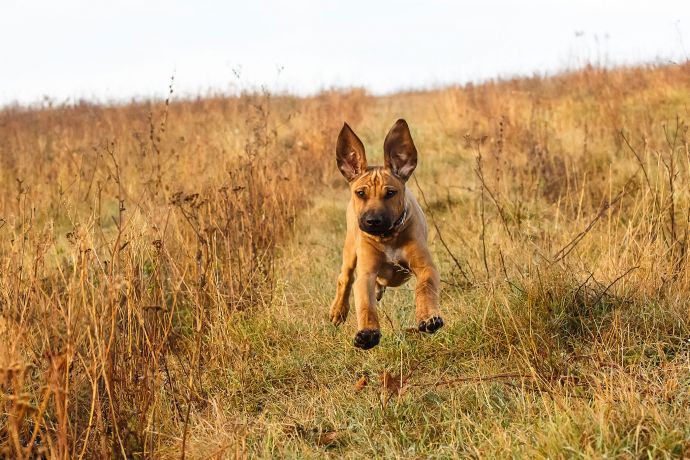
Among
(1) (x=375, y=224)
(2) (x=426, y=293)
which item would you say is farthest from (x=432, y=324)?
(1) (x=375, y=224)

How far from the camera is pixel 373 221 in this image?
13.0ft

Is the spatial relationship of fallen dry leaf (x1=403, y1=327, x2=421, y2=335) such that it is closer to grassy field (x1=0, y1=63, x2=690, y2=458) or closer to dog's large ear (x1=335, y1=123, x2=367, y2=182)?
grassy field (x1=0, y1=63, x2=690, y2=458)

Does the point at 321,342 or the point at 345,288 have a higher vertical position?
the point at 345,288

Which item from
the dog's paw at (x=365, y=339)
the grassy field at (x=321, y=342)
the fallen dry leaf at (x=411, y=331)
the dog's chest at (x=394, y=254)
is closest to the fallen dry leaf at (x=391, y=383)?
the grassy field at (x=321, y=342)

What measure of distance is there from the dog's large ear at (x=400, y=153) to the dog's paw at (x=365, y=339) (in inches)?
42.6

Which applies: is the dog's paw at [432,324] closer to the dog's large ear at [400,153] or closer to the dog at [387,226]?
the dog at [387,226]

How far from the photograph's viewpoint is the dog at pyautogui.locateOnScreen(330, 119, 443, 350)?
156 inches

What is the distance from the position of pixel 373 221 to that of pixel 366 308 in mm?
478

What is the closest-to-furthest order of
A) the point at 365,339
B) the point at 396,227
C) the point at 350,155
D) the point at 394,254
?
the point at 365,339
the point at 396,227
the point at 394,254
the point at 350,155

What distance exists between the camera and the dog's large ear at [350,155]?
4.39m

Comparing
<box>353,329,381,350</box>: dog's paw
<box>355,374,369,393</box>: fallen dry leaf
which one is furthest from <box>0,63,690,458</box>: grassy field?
<box>353,329,381,350</box>: dog's paw

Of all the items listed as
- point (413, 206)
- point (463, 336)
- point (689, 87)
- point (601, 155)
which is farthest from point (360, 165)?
point (689, 87)

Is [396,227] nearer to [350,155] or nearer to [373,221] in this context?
[373,221]

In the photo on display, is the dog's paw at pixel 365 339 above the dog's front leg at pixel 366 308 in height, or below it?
below
